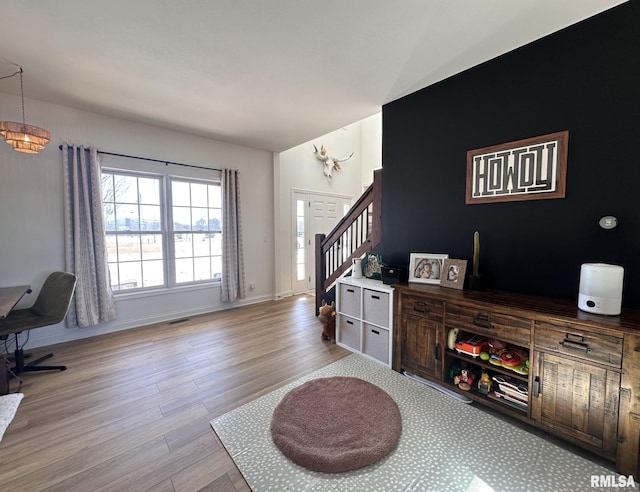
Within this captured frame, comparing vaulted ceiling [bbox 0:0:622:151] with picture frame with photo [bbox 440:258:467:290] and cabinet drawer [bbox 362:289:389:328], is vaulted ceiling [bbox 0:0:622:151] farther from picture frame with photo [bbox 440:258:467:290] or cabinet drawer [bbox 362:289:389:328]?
cabinet drawer [bbox 362:289:389:328]

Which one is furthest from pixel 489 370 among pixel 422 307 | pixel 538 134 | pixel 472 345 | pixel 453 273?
pixel 538 134

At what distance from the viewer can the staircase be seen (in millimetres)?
3166

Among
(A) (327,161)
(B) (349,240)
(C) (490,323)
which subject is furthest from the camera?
(A) (327,161)

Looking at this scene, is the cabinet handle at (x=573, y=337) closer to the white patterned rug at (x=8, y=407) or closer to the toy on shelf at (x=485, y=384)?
the toy on shelf at (x=485, y=384)

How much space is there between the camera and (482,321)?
1.83m

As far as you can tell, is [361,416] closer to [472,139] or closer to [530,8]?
[472,139]

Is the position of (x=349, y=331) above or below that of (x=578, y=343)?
below

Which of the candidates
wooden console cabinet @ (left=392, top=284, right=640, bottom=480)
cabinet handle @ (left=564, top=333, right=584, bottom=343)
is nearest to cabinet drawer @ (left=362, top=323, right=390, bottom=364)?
wooden console cabinet @ (left=392, top=284, right=640, bottom=480)

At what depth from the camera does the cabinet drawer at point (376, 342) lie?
2.51 metres

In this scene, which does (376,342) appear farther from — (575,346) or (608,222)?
(608,222)

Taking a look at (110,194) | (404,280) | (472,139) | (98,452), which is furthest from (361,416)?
(110,194)

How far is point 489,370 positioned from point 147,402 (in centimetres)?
266

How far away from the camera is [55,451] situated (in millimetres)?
1572

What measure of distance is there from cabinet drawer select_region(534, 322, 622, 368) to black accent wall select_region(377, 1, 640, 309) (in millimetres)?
537
